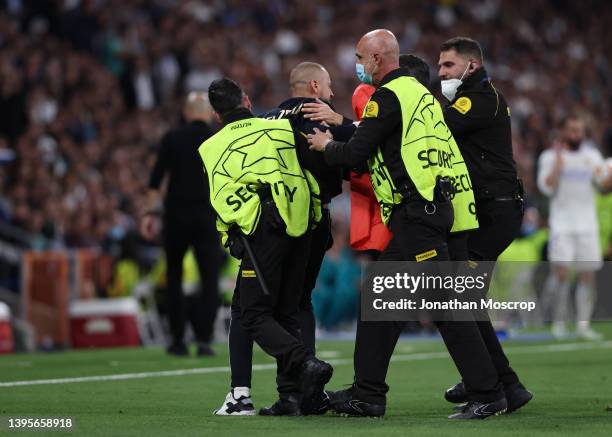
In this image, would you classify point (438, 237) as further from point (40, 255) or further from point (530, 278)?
point (530, 278)

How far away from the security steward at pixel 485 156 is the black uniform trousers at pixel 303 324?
0.88 metres

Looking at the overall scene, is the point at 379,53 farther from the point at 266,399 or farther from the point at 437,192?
the point at 266,399

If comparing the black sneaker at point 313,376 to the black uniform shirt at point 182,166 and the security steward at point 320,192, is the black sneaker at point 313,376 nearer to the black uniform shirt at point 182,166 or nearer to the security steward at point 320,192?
the security steward at point 320,192

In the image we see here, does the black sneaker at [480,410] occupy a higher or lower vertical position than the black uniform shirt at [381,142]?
lower

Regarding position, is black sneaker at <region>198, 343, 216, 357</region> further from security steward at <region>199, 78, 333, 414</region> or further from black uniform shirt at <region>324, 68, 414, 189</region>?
black uniform shirt at <region>324, 68, 414, 189</region>

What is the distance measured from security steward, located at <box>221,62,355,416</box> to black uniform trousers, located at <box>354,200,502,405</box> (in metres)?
0.41

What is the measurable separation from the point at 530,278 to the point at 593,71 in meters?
11.8

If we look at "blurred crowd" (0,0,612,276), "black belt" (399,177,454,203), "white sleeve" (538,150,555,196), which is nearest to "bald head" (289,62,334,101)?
"black belt" (399,177,454,203)

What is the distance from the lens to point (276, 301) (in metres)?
7.83

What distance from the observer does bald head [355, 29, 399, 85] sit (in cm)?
758

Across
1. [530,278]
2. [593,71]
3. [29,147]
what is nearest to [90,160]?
[29,147]

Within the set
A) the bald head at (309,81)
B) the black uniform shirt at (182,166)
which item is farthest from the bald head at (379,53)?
the black uniform shirt at (182,166)

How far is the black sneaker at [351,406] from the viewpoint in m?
7.47

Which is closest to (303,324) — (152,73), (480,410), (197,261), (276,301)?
(276,301)
